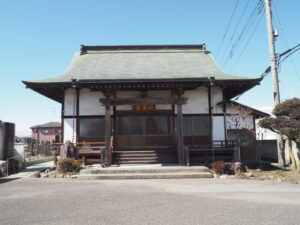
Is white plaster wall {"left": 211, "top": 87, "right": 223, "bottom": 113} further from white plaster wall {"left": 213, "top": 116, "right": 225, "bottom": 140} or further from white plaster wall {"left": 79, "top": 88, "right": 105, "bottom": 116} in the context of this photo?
white plaster wall {"left": 79, "top": 88, "right": 105, "bottom": 116}

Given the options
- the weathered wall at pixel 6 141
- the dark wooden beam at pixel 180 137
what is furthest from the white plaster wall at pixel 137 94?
the weathered wall at pixel 6 141

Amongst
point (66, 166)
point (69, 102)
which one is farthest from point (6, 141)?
point (69, 102)

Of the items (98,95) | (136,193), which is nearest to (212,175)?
(136,193)

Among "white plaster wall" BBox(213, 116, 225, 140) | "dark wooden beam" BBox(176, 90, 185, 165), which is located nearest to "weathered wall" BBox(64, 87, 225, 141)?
"white plaster wall" BBox(213, 116, 225, 140)

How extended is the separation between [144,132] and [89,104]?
3808 millimetres

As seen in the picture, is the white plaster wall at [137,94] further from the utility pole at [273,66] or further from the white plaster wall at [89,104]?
the utility pole at [273,66]

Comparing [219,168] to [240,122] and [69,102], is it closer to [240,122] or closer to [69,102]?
[240,122]

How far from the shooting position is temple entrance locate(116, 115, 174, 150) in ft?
40.9

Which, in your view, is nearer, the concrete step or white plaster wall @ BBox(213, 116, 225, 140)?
the concrete step

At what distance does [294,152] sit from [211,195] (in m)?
8.23

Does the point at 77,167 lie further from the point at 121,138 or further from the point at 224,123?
the point at 224,123

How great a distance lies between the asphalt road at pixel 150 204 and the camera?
4.04 m

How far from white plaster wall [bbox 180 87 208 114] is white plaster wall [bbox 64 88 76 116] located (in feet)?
22.7

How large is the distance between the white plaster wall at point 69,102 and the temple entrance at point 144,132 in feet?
9.59
